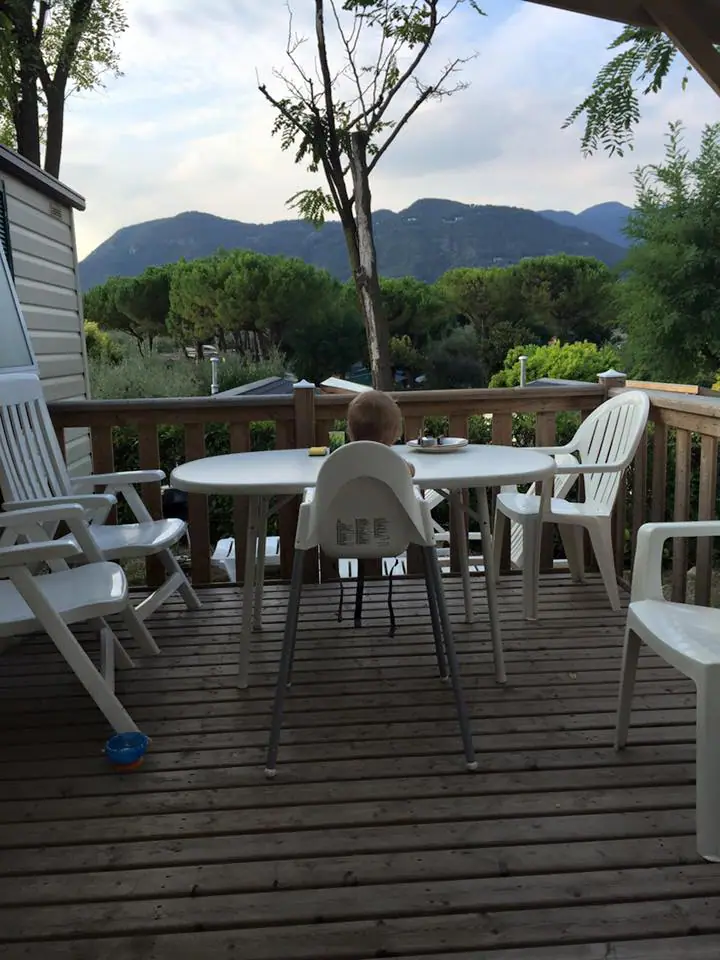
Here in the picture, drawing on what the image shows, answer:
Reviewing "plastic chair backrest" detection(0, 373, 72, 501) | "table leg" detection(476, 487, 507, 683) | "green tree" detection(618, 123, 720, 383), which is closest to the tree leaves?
"green tree" detection(618, 123, 720, 383)

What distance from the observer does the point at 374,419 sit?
7.97ft

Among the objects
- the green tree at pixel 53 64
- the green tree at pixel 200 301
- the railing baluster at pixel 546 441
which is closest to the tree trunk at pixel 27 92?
the green tree at pixel 53 64

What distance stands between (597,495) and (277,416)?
4.82ft

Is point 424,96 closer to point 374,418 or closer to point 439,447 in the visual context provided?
point 439,447

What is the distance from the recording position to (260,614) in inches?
126

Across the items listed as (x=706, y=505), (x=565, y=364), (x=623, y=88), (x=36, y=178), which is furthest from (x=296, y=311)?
(x=706, y=505)

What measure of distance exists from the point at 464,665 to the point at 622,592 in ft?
3.72

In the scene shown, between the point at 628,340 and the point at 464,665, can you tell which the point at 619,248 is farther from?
the point at 464,665

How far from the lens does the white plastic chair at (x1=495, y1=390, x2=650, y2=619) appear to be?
308 cm

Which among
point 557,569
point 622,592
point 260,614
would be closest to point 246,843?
point 260,614

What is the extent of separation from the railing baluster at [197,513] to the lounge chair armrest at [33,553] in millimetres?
1385

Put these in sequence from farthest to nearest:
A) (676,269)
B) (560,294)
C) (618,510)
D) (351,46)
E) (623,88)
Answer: (560,294) → (351,46) → (676,269) → (623,88) → (618,510)

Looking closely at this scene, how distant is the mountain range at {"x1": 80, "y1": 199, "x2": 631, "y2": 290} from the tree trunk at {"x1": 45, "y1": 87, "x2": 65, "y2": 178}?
468 cm

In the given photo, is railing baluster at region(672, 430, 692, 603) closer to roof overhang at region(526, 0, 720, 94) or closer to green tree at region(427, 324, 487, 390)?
roof overhang at region(526, 0, 720, 94)
